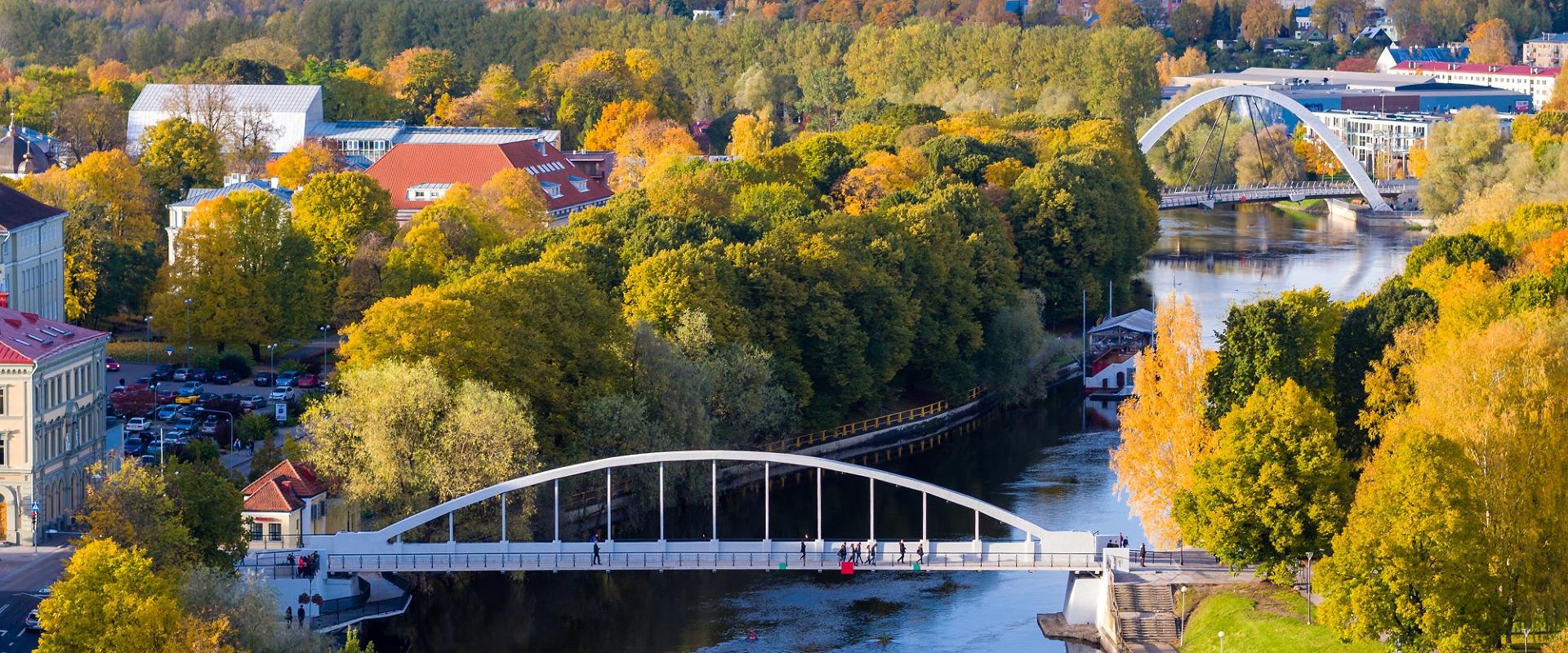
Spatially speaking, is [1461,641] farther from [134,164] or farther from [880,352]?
[134,164]

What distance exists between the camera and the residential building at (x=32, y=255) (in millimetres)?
81688

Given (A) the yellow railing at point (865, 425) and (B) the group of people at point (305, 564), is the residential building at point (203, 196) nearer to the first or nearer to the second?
(A) the yellow railing at point (865, 425)

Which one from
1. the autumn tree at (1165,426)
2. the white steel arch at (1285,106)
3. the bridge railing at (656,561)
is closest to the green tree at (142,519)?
the bridge railing at (656,561)

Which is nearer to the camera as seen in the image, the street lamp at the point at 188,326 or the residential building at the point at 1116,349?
the street lamp at the point at 188,326

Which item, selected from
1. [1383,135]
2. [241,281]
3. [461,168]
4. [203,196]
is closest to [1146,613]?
[241,281]

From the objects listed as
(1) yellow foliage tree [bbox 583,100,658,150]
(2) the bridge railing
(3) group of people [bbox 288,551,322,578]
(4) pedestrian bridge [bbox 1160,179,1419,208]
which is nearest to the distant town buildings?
→ (3) group of people [bbox 288,551,322,578]

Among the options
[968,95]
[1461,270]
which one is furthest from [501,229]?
[968,95]

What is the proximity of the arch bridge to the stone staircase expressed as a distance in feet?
260

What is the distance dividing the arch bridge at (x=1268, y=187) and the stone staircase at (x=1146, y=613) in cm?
7932

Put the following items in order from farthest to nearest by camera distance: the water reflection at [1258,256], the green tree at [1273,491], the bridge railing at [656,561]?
the water reflection at [1258,256], the bridge railing at [656,561], the green tree at [1273,491]

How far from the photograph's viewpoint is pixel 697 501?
70.2m

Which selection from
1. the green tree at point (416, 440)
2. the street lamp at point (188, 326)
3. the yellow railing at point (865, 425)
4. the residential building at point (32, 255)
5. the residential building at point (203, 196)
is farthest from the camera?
the residential building at point (203, 196)

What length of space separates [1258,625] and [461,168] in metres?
59.0

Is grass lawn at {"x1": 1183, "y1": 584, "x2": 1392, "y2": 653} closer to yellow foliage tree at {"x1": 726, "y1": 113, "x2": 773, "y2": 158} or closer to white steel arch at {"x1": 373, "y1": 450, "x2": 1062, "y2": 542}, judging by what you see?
white steel arch at {"x1": 373, "y1": 450, "x2": 1062, "y2": 542}
